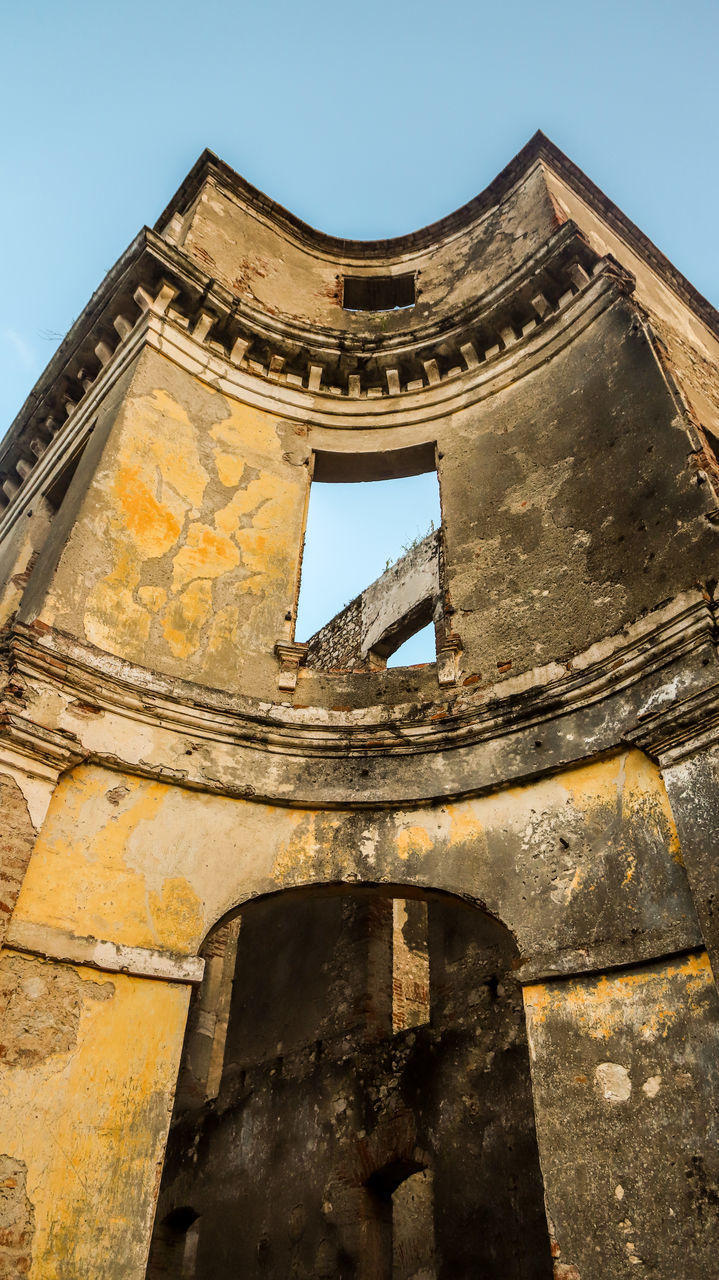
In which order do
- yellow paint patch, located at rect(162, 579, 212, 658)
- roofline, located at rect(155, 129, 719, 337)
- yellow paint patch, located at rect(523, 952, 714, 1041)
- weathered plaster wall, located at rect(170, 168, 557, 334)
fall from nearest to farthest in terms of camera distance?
yellow paint patch, located at rect(523, 952, 714, 1041)
yellow paint patch, located at rect(162, 579, 212, 658)
weathered plaster wall, located at rect(170, 168, 557, 334)
roofline, located at rect(155, 129, 719, 337)

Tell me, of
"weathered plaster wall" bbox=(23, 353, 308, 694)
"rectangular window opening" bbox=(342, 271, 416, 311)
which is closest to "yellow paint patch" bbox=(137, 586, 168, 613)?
"weathered plaster wall" bbox=(23, 353, 308, 694)

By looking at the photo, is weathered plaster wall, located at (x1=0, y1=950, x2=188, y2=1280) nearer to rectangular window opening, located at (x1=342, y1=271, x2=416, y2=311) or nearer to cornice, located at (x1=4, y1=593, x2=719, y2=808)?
cornice, located at (x1=4, y1=593, x2=719, y2=808)

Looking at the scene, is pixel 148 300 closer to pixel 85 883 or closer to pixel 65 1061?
pixel 85 883

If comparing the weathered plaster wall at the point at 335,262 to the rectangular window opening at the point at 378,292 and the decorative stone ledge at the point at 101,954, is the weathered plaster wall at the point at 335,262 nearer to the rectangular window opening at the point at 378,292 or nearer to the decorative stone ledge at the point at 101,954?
the rectangular window opening at the point at 378,292

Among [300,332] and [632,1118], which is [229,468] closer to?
[300,332]

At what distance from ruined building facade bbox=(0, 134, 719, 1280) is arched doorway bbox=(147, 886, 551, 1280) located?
1.6 inches

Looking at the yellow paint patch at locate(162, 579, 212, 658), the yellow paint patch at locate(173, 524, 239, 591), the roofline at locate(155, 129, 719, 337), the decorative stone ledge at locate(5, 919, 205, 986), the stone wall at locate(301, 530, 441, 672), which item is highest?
the roofline at locate(155, 129, 719, 337)

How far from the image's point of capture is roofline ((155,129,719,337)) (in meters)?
9.84

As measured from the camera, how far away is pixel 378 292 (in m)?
10.5

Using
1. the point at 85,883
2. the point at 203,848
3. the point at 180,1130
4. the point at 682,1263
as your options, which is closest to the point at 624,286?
the point at 203,848

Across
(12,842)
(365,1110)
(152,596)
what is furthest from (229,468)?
(365,1110)

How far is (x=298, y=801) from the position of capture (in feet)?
19.1

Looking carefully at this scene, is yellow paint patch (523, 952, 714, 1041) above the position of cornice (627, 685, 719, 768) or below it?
below

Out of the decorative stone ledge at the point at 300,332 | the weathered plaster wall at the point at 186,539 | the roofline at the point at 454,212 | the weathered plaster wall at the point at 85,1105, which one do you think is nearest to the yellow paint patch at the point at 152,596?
the weathered plaster wall at the point at 186,539
